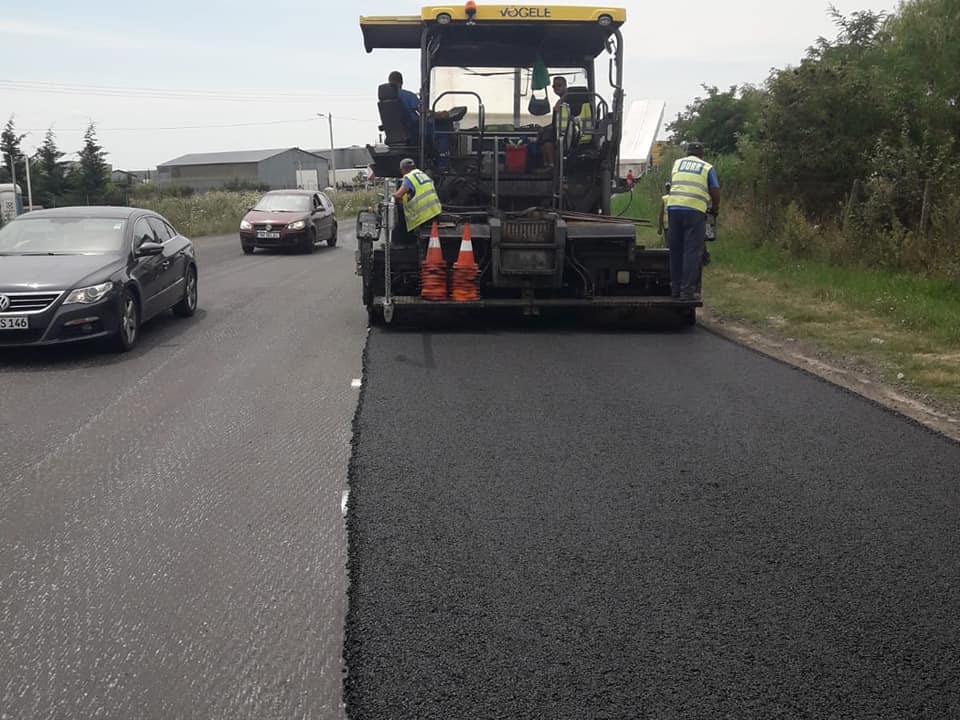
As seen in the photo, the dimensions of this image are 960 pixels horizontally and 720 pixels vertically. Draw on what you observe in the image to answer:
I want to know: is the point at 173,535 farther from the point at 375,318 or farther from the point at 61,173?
the point at 61,173

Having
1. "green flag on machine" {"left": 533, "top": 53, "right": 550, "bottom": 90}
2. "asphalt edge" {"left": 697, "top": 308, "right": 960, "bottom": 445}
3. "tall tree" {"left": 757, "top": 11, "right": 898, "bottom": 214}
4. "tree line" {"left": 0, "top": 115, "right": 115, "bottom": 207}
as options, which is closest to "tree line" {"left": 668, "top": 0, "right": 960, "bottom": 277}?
"tall tree" {"left": 757, "top": 11, "right": 898, "bottom": 214}

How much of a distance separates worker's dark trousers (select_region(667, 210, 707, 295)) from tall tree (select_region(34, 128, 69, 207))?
37.4 meters

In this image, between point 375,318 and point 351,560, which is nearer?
point 351,560

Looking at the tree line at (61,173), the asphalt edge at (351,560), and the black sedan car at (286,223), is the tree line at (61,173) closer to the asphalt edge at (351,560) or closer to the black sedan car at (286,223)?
the black sedan car at (286,223)

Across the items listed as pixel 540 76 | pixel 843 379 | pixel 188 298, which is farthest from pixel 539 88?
pixel 843 379

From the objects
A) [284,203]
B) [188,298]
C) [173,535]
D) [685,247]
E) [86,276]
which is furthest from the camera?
[284,203]

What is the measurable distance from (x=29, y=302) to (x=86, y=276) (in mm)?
644

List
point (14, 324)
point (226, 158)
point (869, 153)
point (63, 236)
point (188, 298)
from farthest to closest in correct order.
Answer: point (226, 158) < point (869, 153) < point (188, 298) < point (63, 236) < point (14, 324)

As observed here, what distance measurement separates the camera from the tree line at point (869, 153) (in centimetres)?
1436

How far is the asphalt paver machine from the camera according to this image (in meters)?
10.7

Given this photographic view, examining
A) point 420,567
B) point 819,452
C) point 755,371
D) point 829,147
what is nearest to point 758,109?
point 829,147

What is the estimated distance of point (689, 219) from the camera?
1123 cm

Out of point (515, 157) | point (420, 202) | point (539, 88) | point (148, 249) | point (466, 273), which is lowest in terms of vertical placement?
point (466, 273)

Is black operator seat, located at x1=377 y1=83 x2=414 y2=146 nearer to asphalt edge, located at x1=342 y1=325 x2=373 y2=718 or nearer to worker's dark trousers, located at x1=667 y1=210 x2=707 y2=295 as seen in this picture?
worker's dark trousers, located at x1=667 y1=210 x2=707 y2=295
